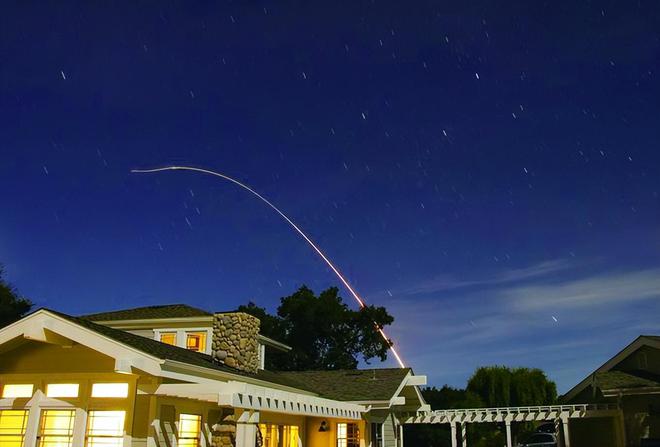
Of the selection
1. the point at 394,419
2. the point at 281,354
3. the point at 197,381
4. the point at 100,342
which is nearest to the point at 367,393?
the point at 394,419

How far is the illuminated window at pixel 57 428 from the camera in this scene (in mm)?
12266

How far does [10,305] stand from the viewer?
39219mm

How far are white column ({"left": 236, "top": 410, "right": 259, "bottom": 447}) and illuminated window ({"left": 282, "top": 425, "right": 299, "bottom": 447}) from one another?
7532 millimetres

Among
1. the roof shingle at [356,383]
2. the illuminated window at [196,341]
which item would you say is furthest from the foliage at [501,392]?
the illuminated window at [196,341]

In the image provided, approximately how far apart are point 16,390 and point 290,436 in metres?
8.53

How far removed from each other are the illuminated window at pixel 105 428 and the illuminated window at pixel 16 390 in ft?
5.16

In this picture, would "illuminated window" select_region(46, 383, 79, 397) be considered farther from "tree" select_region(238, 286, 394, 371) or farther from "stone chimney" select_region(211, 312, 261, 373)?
"tree" select_region(238, 286, 394, 371)

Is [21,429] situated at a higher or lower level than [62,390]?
lower

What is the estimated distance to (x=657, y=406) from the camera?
22250mm

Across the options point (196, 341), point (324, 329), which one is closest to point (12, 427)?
point (196, 341)

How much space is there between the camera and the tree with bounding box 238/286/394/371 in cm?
5197

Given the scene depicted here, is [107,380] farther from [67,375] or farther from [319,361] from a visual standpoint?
[319,361]

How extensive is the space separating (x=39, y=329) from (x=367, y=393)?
521 inches

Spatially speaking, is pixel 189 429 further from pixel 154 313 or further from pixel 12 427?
pixel 154 313
